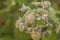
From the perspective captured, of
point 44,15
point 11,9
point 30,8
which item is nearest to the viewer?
point 44,15

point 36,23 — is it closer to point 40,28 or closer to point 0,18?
point 40,28

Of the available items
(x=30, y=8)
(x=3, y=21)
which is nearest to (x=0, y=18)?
(x=3, y=21)

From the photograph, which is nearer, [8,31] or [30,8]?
[30,8]

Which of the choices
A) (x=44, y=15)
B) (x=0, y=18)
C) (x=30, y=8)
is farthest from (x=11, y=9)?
(x=44, y=15)

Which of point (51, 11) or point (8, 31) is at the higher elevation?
point (51, 11)

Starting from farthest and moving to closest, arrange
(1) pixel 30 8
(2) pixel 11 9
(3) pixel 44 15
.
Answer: (2) pixel 11 9 < (1) pixel 30 8 < (3) pixel 44 15

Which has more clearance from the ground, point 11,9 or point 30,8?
point 30,8

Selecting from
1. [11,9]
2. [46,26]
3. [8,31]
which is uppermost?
[46,26]

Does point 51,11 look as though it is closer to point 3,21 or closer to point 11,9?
point 11,9

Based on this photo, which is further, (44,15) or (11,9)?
(11,9)
